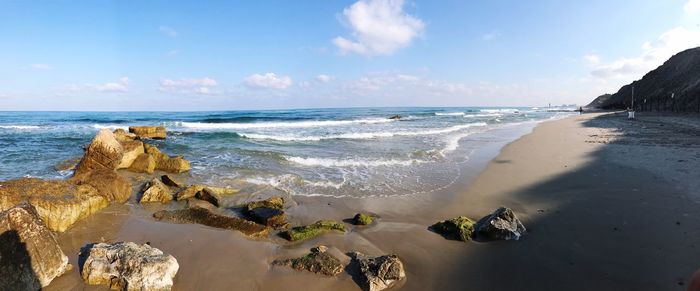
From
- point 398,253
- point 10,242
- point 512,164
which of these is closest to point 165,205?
point 10,242

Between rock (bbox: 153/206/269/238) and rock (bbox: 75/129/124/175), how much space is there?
4.57 meters

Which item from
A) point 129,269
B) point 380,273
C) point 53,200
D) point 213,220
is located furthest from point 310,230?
point 53,200

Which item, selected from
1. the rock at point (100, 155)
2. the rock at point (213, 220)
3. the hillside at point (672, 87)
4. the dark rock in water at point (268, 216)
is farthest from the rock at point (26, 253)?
the hillside at point (672, 87)

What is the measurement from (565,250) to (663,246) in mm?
1352

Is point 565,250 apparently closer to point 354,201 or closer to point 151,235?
point 354,201

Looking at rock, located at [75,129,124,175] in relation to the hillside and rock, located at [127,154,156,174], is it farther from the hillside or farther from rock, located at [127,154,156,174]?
the hillside

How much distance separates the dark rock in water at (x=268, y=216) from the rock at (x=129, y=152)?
20.3 ft

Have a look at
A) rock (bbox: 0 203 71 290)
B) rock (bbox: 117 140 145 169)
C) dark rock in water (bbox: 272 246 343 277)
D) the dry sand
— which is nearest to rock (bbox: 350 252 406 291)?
the dry sand

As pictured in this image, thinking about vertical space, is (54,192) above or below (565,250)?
above

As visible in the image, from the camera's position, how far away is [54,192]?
617 cm

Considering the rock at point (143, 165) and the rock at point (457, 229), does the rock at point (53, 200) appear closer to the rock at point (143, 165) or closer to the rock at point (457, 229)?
the rock at point (143, 165)

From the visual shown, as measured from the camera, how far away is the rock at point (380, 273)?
4.25 metres

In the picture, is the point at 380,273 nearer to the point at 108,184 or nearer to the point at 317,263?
the point at 317,263

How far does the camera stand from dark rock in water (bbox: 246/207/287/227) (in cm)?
645
